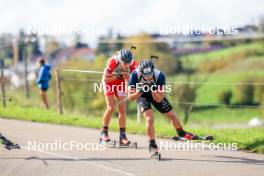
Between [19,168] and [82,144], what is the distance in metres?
2.72

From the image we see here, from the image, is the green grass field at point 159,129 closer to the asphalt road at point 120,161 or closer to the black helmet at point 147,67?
the asphalt road at point 120,161

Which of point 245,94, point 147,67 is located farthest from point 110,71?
point 245,94

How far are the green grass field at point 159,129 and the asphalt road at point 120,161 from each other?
2.10 ft

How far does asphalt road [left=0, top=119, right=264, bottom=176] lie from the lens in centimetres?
1021

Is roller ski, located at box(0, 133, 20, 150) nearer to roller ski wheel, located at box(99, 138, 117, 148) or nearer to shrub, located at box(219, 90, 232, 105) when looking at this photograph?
roller ski wheel, located at box(99, 138, 117, 148)

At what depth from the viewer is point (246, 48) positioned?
102500 mm

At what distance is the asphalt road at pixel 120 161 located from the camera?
10.2 metres

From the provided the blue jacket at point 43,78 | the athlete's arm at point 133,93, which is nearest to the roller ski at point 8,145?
the athlete's arm at point 133,93

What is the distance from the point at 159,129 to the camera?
1522cm

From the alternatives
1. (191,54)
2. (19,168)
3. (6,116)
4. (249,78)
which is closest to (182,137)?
(19,168)

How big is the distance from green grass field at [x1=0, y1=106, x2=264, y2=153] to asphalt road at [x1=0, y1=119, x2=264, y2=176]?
64cm

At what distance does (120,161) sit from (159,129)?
4.15 m

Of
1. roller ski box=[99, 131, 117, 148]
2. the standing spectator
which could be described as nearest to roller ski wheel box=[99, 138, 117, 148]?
roller ski box=[99, 131, 117, 148]

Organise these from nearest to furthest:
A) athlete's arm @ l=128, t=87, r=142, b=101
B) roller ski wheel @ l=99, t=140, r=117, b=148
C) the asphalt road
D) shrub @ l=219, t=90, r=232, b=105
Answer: the asphalt road → athlete's arm @ l=128, t=87, r=142, b=101 → roller ski wheel @ l=99, t=140, r=117, b=148 → shrub @ l=219, t=90, r=232, b=105
